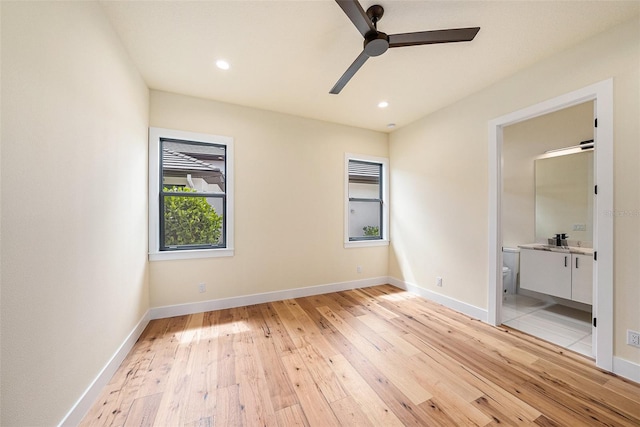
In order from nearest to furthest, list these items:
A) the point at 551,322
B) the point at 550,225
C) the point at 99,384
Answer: the point at 99,384 → the point at 551,322 → the point at 550,225

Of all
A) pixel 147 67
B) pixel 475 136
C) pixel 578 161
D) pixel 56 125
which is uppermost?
pixel 147 67

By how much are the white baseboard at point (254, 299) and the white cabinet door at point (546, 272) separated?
206 cm

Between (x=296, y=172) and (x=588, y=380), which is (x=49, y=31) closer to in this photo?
(x=296, y=172)

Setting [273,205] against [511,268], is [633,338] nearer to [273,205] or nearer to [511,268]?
[511,268]

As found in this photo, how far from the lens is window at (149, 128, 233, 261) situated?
2725 millimetres

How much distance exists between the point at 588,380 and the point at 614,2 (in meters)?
2.76

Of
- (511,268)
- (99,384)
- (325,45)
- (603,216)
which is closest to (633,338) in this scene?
(603,216)

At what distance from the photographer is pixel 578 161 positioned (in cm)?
313

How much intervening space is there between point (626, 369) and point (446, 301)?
1.51 metres

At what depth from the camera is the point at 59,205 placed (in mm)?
1234

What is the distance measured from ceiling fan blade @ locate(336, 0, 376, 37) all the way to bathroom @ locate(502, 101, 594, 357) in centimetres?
285

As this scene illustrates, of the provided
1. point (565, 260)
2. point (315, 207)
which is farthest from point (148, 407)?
point (565, 260)

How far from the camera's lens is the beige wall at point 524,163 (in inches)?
132

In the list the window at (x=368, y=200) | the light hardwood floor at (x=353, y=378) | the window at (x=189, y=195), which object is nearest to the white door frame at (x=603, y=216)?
the light hardwood floor at (x=353, y=378)
